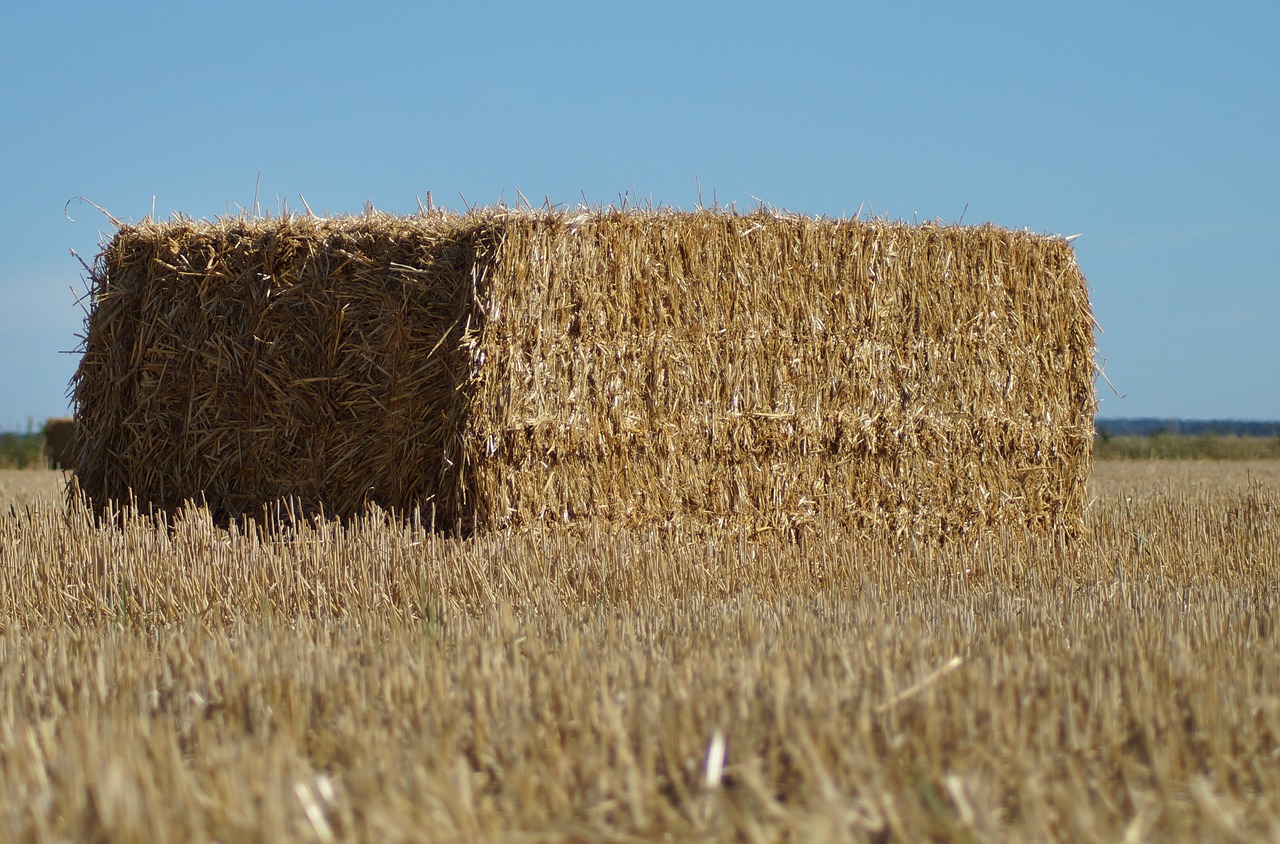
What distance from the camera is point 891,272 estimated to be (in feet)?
28.4

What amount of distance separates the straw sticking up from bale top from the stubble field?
5.68ft

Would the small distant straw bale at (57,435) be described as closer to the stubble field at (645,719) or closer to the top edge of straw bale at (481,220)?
the top edge of straw bale at (481,220)

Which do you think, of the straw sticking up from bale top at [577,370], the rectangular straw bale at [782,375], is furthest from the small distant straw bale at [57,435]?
the rectangular straw bale at [782,375]

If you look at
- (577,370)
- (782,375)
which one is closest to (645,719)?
(577,370)

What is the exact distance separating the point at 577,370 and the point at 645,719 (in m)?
4.66

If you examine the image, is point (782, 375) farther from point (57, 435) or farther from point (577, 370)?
point (57, 435)

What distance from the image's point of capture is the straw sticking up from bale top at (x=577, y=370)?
7.22 m

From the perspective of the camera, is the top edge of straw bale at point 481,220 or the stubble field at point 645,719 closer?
the stubble field at point 645,719

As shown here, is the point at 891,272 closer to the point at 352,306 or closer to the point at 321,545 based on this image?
the point at 352,306

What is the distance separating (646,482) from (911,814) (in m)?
5.33

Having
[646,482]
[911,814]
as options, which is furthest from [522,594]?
[911,814]

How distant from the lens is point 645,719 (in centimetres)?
282

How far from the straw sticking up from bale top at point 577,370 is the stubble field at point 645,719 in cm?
173

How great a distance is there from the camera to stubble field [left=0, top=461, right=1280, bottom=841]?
2.39 metres
